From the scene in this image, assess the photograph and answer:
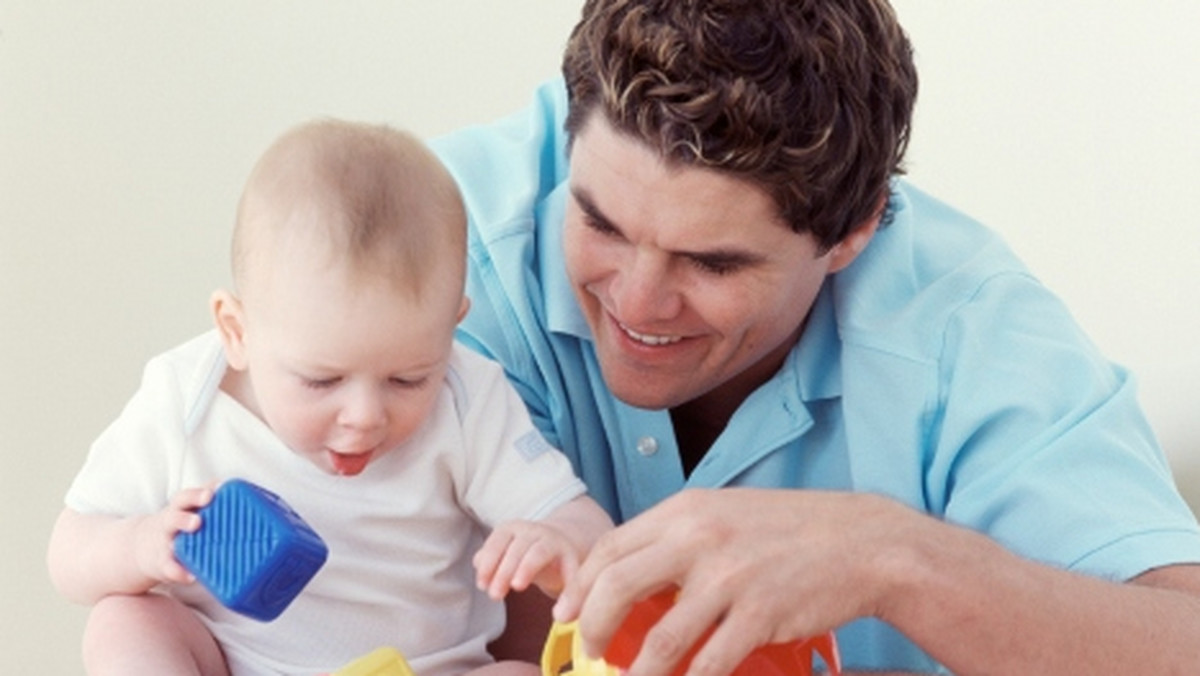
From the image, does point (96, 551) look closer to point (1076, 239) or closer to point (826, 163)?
point (826, 163)

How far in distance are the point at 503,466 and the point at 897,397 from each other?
0.36 m

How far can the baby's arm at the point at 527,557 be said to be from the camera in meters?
1.36

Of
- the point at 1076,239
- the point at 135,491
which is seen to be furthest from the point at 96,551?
the point at 1076,239

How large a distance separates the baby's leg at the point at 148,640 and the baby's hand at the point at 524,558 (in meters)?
0.23

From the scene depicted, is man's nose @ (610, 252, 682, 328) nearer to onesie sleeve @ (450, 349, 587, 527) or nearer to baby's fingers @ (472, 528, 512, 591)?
onesie sleeve @ (450, 349, 587, 527)

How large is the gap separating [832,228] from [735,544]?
455mm

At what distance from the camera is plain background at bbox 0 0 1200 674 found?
2.40m

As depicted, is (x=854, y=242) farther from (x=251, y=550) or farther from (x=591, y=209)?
(x=251, y=550)

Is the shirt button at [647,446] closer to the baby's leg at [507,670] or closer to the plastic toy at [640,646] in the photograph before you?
the baby's leg at [507,670]

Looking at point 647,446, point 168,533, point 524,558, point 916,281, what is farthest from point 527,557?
point 916,281

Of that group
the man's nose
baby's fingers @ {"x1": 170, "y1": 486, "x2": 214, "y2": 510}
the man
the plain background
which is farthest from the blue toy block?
the plain background

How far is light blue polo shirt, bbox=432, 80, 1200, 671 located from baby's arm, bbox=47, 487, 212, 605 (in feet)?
1.35

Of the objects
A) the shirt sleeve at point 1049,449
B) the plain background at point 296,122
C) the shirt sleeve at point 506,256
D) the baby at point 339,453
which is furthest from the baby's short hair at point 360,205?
the plain background at point 296,122

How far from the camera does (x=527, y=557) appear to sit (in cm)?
137
